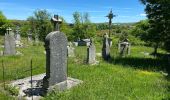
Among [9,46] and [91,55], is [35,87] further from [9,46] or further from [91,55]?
[9,46]

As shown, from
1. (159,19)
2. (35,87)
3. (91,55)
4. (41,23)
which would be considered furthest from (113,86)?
(41,23)

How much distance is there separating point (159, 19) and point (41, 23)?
44882 mm

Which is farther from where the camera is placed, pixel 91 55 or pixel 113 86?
pixel 91 55

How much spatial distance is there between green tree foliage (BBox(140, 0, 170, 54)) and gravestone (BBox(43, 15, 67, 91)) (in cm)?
1082

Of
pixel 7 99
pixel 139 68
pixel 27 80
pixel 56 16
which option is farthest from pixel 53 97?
pixel 139 68

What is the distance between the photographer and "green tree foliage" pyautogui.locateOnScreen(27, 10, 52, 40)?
203 ft

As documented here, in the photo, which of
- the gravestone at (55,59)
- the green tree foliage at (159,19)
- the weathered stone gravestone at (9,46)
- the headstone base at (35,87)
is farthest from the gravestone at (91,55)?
the gravestone at (55,59)

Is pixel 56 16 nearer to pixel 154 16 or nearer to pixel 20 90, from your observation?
pixel 20 90

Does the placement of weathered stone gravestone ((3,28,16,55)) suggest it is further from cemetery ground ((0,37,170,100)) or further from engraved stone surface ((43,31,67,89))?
engraved stone surface ((43,31,67,89))

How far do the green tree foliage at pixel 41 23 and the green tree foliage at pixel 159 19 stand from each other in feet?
135

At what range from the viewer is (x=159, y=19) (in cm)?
2164

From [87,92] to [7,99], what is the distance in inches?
120

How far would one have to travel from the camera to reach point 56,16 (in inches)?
486

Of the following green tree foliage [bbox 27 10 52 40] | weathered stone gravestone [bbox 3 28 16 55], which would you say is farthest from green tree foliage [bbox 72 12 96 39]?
weathered stone gravestone [bbox 3 28 16 55]
